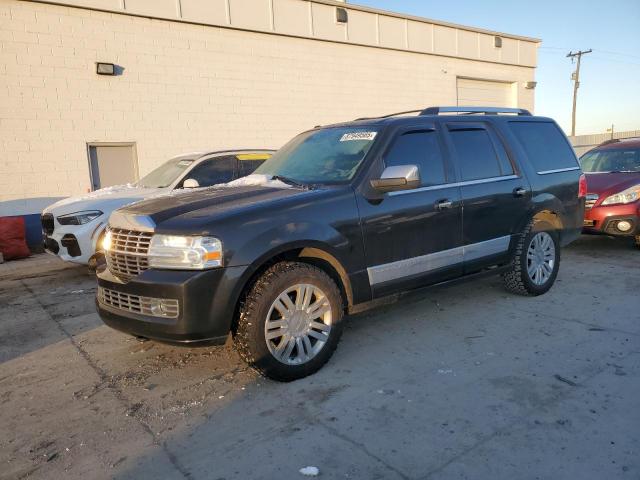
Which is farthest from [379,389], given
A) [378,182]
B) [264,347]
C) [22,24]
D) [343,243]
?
[22,24]

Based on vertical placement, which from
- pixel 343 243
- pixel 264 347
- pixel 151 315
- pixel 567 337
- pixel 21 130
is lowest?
pixel 567 337

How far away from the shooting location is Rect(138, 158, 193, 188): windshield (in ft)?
23.8

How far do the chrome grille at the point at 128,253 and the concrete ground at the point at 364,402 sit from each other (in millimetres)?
843

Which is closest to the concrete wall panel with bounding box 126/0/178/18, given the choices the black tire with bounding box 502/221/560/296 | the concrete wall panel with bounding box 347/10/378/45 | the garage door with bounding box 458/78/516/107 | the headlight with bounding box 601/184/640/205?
the concrete wall panel with bounding box 347/10/378/45

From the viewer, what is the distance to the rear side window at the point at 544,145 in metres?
5.21

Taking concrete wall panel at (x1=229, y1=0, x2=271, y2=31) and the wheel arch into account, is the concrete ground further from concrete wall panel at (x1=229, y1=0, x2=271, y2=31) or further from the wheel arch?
concrete wall panel at (x1=229, y1=0, x2=271, y2=31)

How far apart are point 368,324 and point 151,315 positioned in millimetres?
2119

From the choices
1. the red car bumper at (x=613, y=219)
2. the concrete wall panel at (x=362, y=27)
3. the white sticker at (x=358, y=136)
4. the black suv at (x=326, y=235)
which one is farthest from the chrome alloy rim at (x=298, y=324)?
the concrete wall panel at (x=362, y=27)

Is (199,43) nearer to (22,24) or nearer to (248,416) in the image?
(22,24)

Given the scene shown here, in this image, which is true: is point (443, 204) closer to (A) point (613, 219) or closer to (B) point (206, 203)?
(B) point (206, 203)

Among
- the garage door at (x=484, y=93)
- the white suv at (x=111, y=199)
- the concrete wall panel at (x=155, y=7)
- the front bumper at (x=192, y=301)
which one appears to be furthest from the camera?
the garage door at (x=484, y=93)

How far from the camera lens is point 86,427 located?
300 cm

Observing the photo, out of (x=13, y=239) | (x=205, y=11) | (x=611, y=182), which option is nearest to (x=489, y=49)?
(x=205, y=11)

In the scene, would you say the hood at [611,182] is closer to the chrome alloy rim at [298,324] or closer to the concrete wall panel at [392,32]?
the chrome alloy rim at [298,324]
